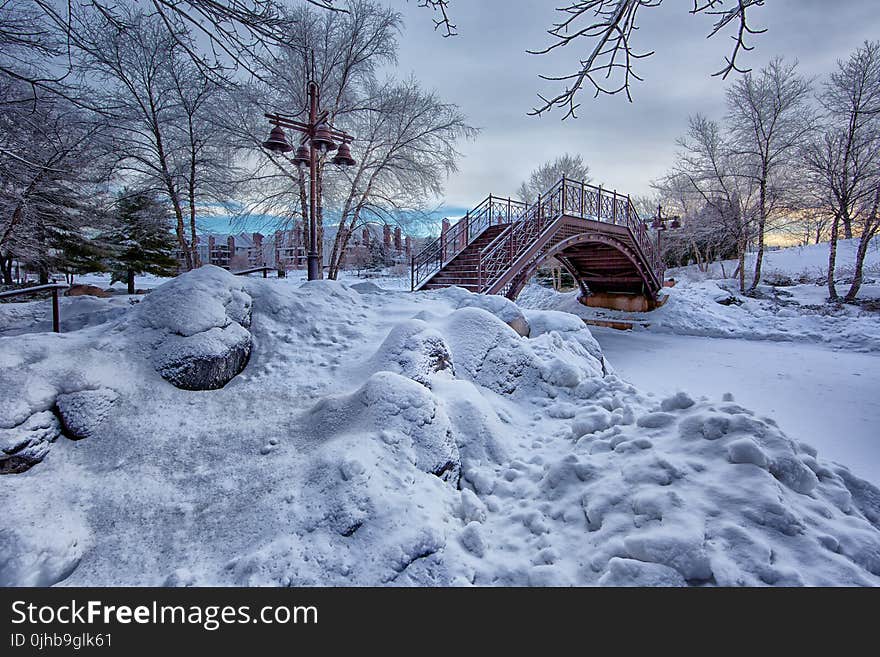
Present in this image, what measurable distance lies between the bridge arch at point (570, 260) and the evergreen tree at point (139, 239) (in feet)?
49.5

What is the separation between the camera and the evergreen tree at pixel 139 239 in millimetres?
16086

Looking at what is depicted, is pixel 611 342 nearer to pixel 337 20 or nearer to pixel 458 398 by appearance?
pixel 458 398

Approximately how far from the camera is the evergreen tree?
633 inches

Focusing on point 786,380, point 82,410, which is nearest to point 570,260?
point 786,380

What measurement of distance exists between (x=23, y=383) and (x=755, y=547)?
16.1ft

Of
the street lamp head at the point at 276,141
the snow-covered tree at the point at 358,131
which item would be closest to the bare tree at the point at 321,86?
the snow-covered tree at the point at 358,131

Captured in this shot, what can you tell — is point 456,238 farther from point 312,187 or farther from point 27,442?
point 27,442

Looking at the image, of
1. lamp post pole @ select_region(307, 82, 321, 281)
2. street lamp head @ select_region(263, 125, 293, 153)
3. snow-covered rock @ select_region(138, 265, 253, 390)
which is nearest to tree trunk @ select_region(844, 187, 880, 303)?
lamp post pole @ select_region(307, 82, 321, 281)

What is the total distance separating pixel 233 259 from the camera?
45.5m

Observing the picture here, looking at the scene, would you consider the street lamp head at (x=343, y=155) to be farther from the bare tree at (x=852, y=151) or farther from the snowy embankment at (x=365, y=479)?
the bare tree at (x=852, y=151)

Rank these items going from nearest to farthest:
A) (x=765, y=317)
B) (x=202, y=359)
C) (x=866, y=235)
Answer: (x=202, y=359), (x=866, y=235), (x=765, y=317)

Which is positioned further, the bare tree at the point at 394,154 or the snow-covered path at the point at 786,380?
the bare tree at the point at 394,154

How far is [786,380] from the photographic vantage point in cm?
881

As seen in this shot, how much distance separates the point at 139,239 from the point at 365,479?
1987 centimetres
